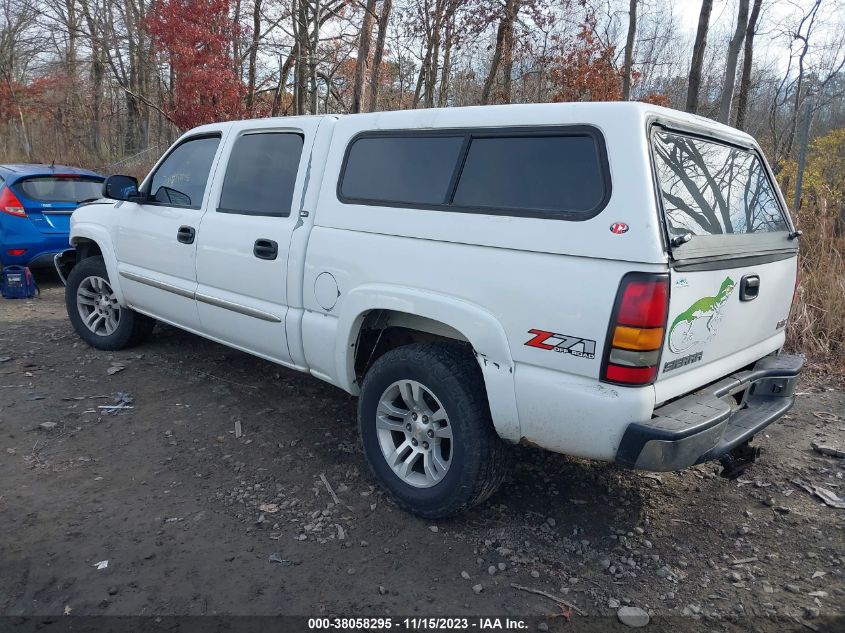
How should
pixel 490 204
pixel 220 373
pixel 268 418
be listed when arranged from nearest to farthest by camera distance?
1. pixel 490 204
2. pixel 268 418
3. pixel 220 373

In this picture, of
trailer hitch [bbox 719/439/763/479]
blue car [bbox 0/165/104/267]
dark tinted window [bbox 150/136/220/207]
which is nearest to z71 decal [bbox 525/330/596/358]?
trailer hitch [bbox 719/439/763/479]

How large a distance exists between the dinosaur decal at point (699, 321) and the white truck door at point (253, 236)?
86.8 inches

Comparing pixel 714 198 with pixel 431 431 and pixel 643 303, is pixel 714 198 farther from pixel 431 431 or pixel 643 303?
pixel 431 431

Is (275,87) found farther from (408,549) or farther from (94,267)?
(408,549)

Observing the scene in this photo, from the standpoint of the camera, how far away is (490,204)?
8.92 feet

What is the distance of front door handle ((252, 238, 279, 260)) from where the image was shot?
11.8 feet

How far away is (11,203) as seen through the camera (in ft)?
23.5

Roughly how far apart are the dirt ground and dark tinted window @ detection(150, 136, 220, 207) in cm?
154

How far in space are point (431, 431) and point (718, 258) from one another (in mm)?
1551

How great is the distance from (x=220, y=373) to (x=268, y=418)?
3.49 ft

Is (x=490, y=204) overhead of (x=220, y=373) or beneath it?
overhead

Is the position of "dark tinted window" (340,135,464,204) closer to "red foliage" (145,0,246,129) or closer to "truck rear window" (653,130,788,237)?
"truck rear window" (653,130,788,237)

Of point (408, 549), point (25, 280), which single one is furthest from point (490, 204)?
point (25, 280)

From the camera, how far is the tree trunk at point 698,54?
8.27m
